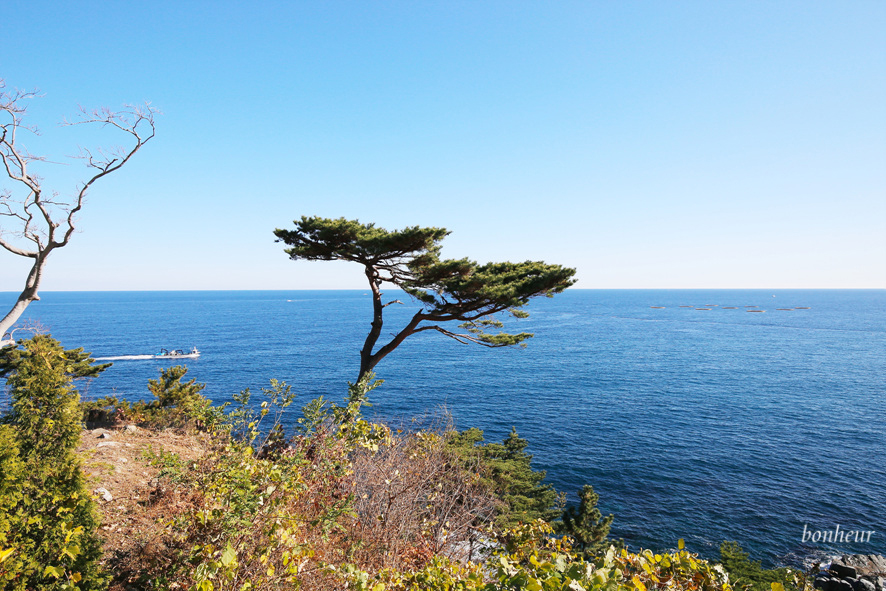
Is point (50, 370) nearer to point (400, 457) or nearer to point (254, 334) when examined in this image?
point (400, 457)

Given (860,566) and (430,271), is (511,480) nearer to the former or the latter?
(430,271)

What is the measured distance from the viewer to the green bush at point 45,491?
3.52m

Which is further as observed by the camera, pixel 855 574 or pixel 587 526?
pixel 587 526

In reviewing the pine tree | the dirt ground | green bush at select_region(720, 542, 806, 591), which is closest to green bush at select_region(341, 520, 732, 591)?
the dirt ground

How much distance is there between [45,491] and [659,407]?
4246 cm

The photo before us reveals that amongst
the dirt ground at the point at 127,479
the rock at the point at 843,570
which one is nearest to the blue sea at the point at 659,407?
the rock at the point at 843,570

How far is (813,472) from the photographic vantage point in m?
25.9

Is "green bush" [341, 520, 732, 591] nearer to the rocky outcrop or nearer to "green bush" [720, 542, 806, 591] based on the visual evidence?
"green bush" [720, 542, 806, 591]

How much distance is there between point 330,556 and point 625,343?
7884 centimetres

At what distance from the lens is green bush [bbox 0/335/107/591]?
3.52 m

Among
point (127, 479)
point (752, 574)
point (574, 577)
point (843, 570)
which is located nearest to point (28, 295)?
point (127, 479)

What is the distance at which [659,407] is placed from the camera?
38.5m

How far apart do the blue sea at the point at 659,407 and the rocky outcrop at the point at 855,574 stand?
1293mm

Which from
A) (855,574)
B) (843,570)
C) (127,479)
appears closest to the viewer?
(127,479)
